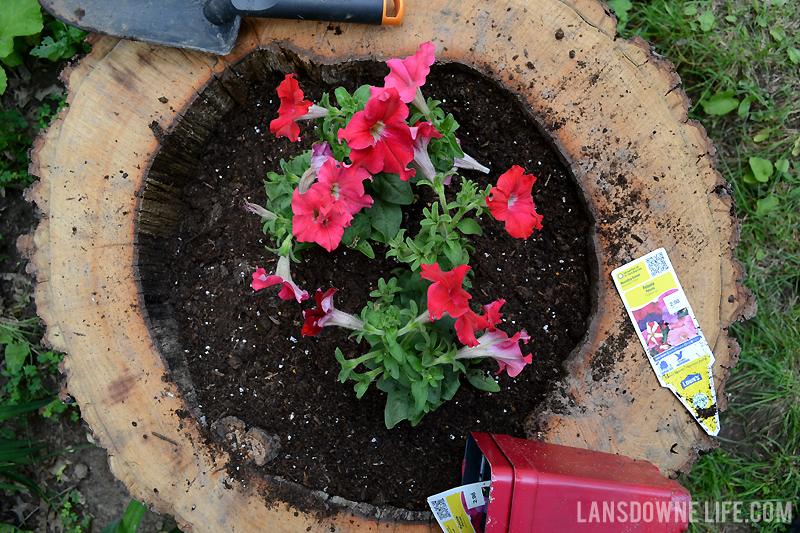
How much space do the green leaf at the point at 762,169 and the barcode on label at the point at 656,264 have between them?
1.13 m

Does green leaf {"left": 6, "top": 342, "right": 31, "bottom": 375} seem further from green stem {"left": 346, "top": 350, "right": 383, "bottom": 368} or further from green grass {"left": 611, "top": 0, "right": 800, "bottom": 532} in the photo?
green grass {"left": 611, "top": 0, "right": 800, "bottom": 532}

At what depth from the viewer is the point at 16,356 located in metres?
2.54

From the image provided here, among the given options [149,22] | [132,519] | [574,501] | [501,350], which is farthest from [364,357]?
[149,22]

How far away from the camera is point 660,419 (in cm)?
184

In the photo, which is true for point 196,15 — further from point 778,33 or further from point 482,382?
point 778,33

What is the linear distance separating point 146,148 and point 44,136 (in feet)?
1.20

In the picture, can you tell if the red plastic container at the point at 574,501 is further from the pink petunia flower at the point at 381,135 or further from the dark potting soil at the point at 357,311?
the pink petunia flower at the point at 381,135

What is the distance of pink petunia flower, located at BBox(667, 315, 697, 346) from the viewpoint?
1845mm

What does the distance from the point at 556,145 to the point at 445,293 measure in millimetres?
947

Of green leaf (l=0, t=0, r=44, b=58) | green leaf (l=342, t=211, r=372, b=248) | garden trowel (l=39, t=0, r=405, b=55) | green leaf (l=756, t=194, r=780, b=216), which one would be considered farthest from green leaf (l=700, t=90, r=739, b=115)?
green leaf (l=0, t=0, r=44, b=58)

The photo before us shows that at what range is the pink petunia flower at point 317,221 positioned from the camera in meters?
1.34

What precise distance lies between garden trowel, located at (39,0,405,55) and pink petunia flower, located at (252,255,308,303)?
87 centimetres

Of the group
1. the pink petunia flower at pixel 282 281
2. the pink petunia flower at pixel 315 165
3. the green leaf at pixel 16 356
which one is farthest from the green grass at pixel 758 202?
the green leaf at pixel 16 356

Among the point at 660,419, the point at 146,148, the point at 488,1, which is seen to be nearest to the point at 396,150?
the point at 488,1
